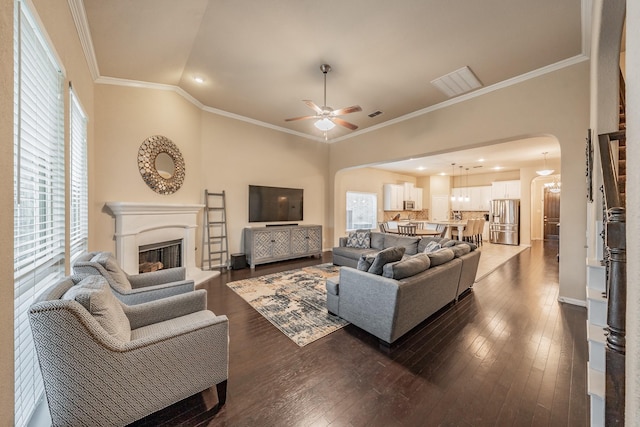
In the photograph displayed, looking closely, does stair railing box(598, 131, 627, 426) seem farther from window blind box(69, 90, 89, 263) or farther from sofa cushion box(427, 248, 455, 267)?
window blind box(69, 90, 89, 263)

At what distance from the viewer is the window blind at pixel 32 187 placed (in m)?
1.28

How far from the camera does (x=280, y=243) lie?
5.57 metres

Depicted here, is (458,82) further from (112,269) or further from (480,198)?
(480,198)

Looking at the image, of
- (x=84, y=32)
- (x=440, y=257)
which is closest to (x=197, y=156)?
(x=84, y=32)

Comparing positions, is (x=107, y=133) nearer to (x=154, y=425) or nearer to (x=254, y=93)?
(x=254, y=93)

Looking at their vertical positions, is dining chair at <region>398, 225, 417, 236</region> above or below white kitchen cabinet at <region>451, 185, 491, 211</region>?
below

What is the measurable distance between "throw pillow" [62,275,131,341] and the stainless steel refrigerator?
34.8 feet

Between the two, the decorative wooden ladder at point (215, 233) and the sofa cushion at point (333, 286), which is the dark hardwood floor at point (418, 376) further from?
the decorative wooden ladder at point (215, 233)

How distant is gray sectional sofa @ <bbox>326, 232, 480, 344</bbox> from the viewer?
7.49 feet

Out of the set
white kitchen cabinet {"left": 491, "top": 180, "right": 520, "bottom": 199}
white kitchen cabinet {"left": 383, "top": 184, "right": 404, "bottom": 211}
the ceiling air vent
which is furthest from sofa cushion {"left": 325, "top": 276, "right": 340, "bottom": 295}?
white kitchen cabinet {"left": 491, "top": 180, "right": 520, "bottom": 199}

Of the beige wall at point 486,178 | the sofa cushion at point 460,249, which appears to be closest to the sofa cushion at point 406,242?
the sofa cushion at point 460,249

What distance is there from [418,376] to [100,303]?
7.30ft

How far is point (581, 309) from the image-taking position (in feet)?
10.3

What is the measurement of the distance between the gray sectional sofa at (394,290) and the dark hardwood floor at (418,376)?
7.3 inches
